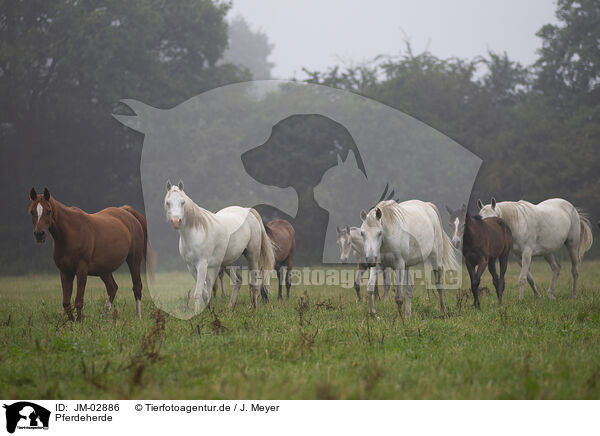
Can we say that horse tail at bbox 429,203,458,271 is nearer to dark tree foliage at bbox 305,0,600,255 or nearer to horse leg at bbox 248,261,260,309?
horse leg at bbox 248,261,260,309

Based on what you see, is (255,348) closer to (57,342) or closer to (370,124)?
(57,342)

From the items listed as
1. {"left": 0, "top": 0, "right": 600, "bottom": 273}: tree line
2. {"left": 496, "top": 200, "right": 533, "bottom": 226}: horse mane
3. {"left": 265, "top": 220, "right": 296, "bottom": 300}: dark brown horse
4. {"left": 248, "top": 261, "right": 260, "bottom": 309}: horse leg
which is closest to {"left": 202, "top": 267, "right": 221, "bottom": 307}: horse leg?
{"left": 248, "top": 261, "right": 260, "bottom": 309}: horse leg

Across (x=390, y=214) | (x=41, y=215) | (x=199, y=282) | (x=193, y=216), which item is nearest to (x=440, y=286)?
(x=390, y=214)

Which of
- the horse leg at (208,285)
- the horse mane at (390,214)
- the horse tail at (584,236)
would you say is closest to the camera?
the horse mane at (390,214)

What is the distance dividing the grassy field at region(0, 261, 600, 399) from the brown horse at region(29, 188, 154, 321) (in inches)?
27.9

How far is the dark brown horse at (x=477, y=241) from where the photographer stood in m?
9.29

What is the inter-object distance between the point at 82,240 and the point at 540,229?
9.58 m

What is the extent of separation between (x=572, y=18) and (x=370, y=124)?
1339cm

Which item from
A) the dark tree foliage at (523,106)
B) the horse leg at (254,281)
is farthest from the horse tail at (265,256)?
the dark tree foliage at (523,106)

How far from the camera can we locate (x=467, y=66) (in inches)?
1241

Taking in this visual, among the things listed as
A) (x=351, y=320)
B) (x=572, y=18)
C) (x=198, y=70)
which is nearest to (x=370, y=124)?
(x=198, y=70)

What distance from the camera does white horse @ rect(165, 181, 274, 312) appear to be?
8.23 metres
